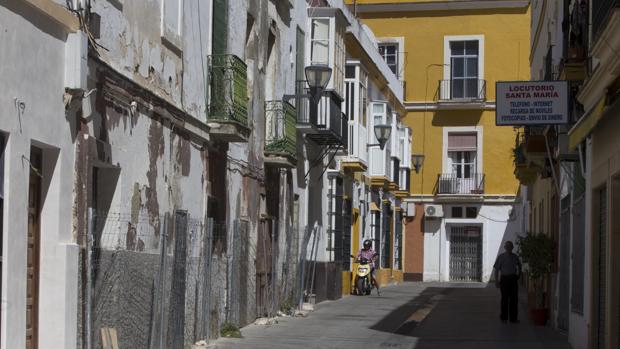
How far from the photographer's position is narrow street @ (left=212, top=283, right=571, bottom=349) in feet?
60.6

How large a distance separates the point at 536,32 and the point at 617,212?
1846 centimetres

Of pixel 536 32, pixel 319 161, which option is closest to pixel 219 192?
pixel 319 161

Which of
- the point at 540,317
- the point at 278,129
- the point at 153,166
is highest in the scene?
the point at 278,129

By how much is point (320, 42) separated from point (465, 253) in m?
24.3

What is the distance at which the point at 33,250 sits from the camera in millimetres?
11062

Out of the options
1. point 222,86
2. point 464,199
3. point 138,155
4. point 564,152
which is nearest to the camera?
point 138,155

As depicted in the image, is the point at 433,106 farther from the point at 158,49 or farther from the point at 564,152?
the point at 158,49

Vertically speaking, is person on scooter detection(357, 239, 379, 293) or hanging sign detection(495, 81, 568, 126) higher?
hanging sign detection(495, 81, 568, 126)

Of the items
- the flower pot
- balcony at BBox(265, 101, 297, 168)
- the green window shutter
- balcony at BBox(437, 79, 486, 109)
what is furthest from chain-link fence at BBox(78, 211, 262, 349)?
balcony at BBox(437, 79, 486, 109)

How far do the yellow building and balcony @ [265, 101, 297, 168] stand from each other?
91.2 feet

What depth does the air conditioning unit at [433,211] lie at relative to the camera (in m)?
50.7

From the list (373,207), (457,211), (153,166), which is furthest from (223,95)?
(457,211)

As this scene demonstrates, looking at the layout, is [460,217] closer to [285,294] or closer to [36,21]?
[285,294]

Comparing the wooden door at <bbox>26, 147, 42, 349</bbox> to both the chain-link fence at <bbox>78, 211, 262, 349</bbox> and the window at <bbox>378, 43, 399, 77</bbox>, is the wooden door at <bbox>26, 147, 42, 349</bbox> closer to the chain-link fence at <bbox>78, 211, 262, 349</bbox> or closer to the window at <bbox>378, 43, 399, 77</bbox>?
the chain-link fence at <bbox>78, 211, 262, 349</bbox>
